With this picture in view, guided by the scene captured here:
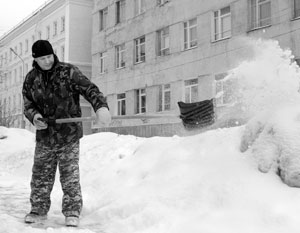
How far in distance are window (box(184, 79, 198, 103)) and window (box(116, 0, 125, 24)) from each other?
272 inches

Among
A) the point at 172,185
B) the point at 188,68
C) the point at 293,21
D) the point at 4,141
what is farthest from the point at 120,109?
the point at 172,185

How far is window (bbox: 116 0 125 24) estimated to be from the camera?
875 inches

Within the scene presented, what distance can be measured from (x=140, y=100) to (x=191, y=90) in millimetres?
4037

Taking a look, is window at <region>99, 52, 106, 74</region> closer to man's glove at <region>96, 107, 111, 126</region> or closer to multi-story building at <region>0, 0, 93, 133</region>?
multi-story building at <region>0, 0, 93, 133</region>

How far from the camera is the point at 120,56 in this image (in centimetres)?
2223

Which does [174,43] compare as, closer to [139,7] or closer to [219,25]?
[219,25]

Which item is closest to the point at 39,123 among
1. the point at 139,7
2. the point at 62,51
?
the point at 139,7

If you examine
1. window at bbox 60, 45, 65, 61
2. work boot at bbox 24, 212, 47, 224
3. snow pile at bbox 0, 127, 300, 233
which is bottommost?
work boot at bbox 24, 212, 47, 224

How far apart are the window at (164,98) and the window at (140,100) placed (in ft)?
4.64

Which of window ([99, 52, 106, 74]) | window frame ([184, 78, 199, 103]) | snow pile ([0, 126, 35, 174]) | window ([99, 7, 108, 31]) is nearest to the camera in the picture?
snow pile ([0, 126, 35, 174])

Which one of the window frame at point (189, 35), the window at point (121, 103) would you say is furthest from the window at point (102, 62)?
the window frame at point (189, 35)

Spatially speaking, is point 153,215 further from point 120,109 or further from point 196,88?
point 120,109

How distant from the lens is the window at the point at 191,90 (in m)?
16.3

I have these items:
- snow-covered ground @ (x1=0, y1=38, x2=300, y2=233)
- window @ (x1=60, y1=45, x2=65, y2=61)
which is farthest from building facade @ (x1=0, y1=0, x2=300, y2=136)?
snow-covered ground @ (x1=0, y1=38, x2=300, y2=233)
